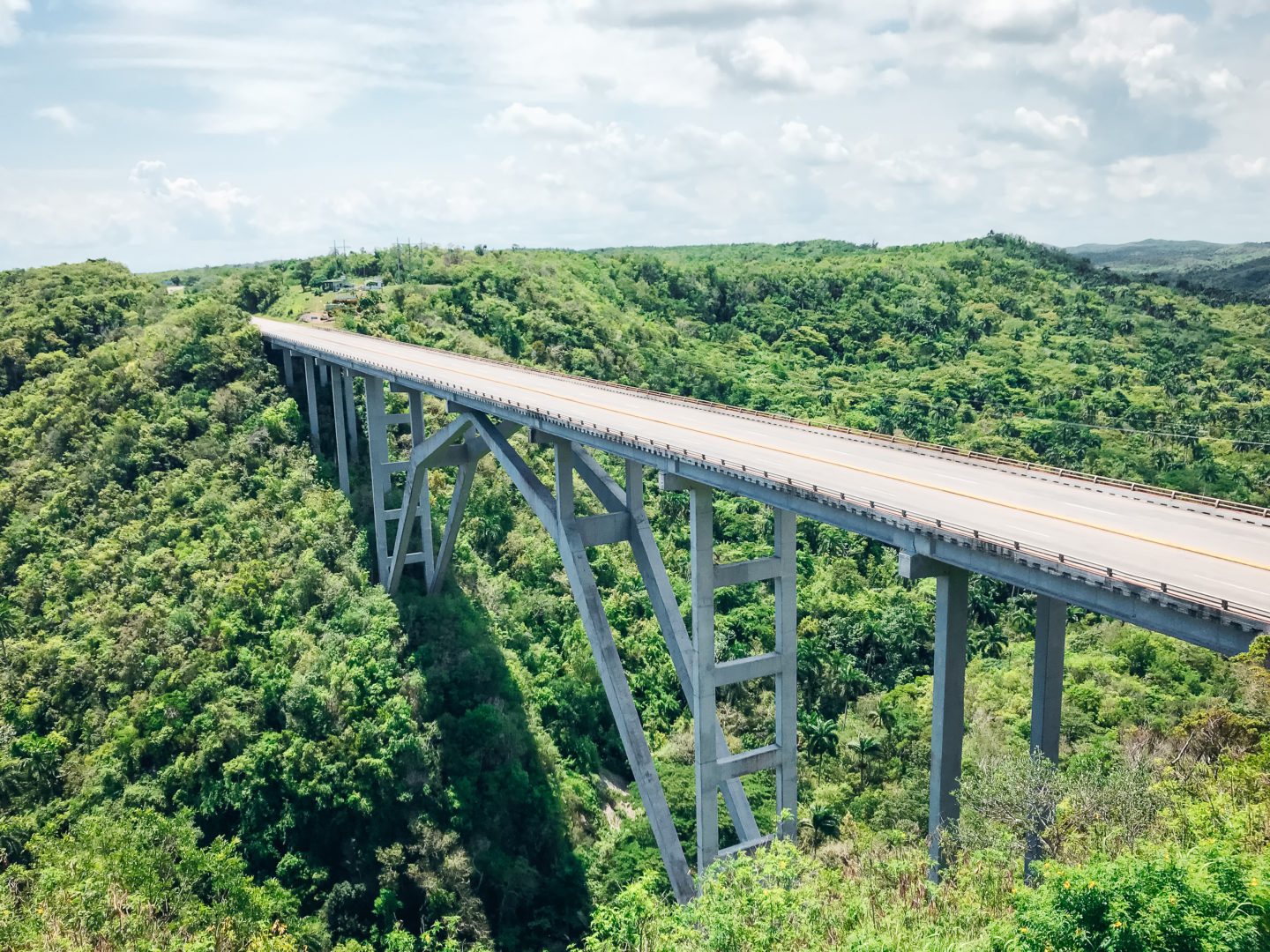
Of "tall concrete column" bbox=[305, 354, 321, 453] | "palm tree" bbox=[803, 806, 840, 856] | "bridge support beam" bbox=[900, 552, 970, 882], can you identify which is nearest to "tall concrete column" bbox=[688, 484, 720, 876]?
"palm tree" bbox=[803, 806, 840, 856]

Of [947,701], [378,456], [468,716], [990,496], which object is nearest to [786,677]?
[990,496]

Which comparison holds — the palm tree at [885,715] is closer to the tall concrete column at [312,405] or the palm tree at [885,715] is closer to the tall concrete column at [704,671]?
the tall concrete column at [704,671]

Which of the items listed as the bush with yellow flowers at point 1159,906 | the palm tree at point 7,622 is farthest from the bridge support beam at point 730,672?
the palm tree at point 7,622

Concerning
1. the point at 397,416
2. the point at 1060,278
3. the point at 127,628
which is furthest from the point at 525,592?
the point at 1060,278

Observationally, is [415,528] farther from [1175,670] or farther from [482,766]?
[1175,670]

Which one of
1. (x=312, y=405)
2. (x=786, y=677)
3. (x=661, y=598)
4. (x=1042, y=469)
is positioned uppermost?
(x=1042, y=469)

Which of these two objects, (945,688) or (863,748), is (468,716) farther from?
(945,688)
